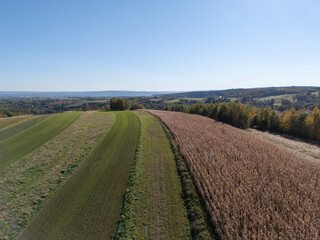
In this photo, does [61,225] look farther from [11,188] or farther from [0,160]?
[0,160]

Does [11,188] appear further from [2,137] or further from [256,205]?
[2,137]

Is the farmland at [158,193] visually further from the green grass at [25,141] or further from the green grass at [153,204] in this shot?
the green grass at [25,141]

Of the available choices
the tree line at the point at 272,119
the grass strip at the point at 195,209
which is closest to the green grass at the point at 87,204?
the grass strip at the point at 195,209

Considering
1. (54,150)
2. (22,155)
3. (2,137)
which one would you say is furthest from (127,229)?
(2,137)

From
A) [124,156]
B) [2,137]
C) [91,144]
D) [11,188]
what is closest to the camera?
[11,188]

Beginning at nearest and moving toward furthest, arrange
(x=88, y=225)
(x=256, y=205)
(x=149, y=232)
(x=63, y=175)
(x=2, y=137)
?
(x=149, y=232)
(x=88, y=225)
(x=256, y=205)
(x=63, y=175)
(x=2, y=137)

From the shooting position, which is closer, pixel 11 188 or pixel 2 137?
pixel 11 188

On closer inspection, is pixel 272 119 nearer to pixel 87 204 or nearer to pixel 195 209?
pixel 195 209
